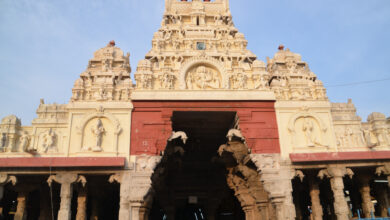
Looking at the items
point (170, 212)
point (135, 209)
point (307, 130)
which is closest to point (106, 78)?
point (135, 209)

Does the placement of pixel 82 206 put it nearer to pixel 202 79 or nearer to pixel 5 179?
pixel 5 179

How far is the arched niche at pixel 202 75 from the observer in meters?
16.0

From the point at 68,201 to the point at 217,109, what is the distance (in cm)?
820

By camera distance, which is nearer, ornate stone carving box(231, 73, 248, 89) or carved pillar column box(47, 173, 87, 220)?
carved pillar column box(47, 173, 87, 220)

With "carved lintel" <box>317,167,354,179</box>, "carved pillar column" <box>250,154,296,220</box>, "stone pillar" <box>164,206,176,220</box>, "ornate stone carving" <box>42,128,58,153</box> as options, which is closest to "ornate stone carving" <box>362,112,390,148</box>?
"carved lintel" <box>317,167,354,179</box>

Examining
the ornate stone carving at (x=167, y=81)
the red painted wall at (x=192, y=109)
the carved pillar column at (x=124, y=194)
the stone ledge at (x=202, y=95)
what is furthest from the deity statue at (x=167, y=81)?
the carved pillar column at (x=124, y=194)

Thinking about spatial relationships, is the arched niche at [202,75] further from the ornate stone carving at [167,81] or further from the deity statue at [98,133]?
the deity statue at [98,133]

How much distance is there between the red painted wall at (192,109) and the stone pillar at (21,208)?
20.6ft

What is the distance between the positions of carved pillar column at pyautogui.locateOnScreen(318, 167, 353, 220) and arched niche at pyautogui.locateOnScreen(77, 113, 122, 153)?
33.5 feet

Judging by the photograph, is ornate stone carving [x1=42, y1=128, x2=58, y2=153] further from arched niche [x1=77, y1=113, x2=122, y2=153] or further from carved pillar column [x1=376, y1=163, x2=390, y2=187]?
carved pillar column [x1=376, y1=163, x2=390, y2=187]

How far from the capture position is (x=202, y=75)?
16047 millimetres

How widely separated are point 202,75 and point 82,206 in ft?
29.6

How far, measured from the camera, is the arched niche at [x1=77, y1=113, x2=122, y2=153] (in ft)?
46.3

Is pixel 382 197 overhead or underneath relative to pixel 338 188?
underneath
